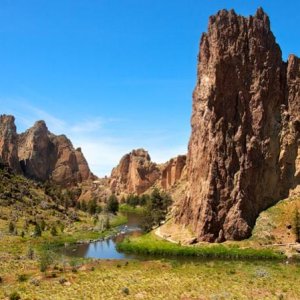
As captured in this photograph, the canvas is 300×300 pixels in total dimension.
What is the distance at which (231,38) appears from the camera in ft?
298

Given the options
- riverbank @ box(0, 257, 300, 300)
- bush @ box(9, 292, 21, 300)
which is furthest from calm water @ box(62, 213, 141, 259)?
bush @ box(9, 292, 21, 300)

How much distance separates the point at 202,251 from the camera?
73.8 metres

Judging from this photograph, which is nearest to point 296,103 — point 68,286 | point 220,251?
point 220,251

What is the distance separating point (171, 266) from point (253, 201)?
1165 inches

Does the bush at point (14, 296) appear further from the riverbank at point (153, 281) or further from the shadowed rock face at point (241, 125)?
the shadowed rock face at point (241, 125)

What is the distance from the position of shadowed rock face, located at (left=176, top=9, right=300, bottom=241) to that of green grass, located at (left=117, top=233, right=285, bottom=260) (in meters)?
7.41

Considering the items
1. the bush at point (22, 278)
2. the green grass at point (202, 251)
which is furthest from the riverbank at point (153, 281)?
the green grass at point (202, 251)

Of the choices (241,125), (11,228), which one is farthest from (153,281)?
(11,228)

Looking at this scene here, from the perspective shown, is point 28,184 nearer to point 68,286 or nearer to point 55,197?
point 55,197

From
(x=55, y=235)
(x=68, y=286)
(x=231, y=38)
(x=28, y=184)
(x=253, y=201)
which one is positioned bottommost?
(x=68, y=286)

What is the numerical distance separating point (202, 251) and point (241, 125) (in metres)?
28.3

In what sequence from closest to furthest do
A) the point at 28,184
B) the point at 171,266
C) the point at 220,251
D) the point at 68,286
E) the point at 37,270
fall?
the point at 68,286 → the point at 37,270 → the point at 171,266 → the point at 220,251 → the point at 28,184

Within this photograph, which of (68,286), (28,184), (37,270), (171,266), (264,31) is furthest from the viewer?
(28,184)

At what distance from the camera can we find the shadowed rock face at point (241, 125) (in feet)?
278
